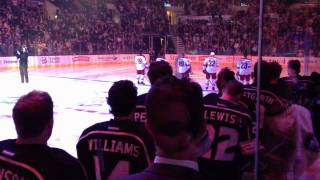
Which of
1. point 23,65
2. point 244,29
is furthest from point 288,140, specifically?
point 244,29

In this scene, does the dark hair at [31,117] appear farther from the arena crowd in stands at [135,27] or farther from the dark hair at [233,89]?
the arena crowd in stands at [135,27]

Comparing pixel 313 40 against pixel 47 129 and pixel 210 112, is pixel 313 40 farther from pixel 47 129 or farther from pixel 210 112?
pixel 47 129

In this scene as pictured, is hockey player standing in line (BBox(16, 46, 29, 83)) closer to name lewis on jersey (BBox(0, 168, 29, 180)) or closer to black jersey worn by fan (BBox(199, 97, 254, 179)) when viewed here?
black jersey worn by fan (BBox(199, 97, 254, 179))

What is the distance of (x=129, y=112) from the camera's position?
2.88 meters

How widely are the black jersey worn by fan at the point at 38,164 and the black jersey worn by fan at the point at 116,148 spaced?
1.56ft

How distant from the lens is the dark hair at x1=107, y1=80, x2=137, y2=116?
287 centimetres

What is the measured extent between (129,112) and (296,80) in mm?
3406

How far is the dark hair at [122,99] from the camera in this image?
2867 millimetres

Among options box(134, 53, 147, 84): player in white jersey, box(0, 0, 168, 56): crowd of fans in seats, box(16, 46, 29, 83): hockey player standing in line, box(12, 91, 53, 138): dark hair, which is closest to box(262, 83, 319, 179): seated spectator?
box(12, 91, 53, 138): dark hair

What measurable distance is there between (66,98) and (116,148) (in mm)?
11463

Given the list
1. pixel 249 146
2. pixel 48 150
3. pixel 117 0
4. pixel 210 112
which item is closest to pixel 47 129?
pixel 48 150

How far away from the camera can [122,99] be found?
9.48 feet

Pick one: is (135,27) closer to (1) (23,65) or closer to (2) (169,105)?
(1) (23,65)

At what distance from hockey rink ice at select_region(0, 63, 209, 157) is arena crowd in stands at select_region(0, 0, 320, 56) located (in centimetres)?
286
